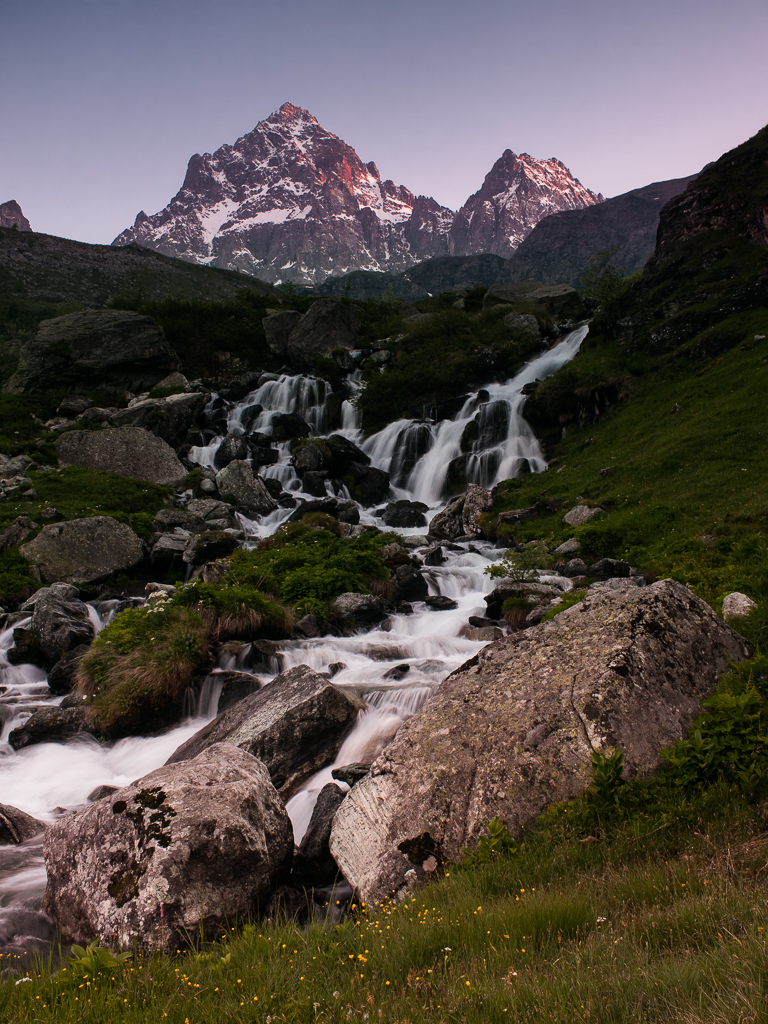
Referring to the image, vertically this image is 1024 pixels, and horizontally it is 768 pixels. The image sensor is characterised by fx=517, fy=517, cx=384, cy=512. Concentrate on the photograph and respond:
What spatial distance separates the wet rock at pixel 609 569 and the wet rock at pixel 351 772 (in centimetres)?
1063

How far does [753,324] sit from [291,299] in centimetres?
5645

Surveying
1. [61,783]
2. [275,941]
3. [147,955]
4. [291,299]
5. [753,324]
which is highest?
[291,299]

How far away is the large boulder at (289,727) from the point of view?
8.33 metres

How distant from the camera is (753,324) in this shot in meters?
30.1

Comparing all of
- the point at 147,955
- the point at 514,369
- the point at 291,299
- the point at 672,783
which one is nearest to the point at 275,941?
the point at 147,955

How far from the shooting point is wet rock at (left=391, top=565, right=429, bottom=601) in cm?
1775

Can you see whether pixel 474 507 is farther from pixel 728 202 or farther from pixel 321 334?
pixel 728 202

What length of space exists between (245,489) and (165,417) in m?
11.8

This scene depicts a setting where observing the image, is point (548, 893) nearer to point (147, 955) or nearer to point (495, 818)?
point (495, 818)

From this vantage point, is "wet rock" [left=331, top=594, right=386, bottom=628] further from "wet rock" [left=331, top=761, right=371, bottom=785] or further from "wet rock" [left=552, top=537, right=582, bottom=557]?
"wet rock" [left=552, top=537, right=582, bottom=557]

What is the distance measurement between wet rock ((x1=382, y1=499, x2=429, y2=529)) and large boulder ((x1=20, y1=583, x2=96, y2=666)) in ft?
53.5

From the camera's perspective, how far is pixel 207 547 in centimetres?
2061

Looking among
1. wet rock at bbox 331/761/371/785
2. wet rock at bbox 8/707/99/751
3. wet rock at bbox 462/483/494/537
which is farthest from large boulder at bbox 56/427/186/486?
wet rock at bbox 331/761/371/785

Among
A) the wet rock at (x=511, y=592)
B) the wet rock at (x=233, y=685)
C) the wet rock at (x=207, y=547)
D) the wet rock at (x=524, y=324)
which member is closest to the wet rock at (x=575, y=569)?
the wet rock at (x=511, y=592)
